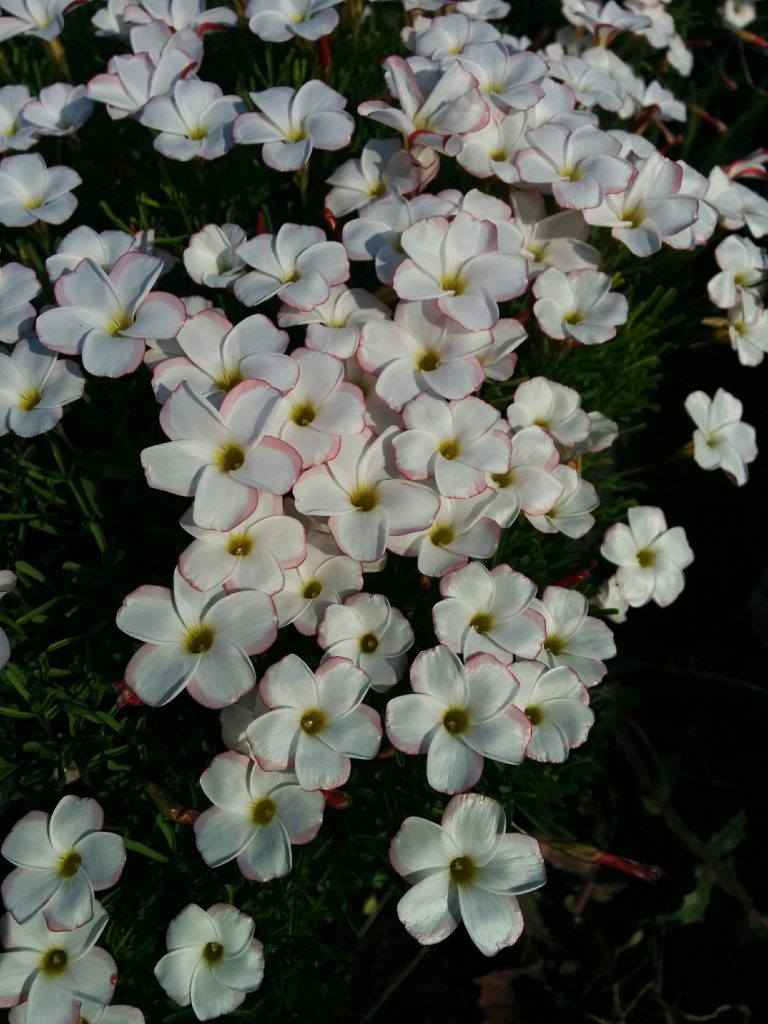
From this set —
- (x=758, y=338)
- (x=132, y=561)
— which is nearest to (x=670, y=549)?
(x=758, y=338)

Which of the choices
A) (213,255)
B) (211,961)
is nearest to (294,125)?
(213,255)

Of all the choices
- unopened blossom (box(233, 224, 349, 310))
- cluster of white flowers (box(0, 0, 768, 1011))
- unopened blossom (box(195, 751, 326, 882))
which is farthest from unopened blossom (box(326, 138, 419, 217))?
unopened blossom (box(195, 751, 326, 882))

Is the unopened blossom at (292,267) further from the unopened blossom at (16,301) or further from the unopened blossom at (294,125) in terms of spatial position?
the unopened blossom at (16,301)

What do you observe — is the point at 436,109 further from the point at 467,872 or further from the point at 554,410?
the point at 467,872

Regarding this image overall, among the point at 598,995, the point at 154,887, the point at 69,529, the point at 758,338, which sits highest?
the point at 758,338

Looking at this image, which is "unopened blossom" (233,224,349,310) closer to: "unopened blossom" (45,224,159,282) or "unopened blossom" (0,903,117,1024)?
"unopened blossom" (45,224,159,282)

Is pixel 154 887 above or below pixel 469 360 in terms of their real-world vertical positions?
below

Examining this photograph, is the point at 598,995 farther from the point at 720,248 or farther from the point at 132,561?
the point at 720,248
